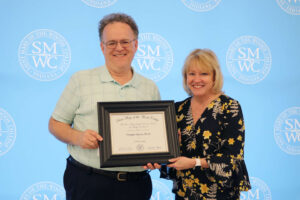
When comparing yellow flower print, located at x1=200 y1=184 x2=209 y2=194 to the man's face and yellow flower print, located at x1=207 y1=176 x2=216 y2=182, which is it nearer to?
yellow flower print, located at x1=207 y1=176 x2=216 y2=182

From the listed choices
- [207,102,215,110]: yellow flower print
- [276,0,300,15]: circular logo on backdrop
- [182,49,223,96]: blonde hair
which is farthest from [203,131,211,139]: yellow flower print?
[276,0,300,15]: circular logo on backdrop

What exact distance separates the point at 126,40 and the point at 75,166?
25.5 inches

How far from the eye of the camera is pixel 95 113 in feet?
4.85

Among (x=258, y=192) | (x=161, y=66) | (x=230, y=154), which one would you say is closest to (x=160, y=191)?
(x=258, y=192)

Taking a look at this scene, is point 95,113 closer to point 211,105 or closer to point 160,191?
point 211,105

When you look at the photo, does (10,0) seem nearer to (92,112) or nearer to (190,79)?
(92,112)

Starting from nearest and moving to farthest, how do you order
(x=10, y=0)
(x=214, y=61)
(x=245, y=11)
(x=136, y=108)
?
(x=136, y=108), (x=214, y=61), (x=10, y=0), (x=245, y=11)

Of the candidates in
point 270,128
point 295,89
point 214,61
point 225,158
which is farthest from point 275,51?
point 225,158

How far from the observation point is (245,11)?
2.66 m

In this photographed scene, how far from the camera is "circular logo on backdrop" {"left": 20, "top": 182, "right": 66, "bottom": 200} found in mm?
2355

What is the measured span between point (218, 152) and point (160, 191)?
1.21m

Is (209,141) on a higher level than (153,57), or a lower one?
lower

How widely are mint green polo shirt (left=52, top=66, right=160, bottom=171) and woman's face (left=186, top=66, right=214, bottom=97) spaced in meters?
0.27

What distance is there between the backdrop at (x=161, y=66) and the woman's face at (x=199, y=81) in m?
0.93
